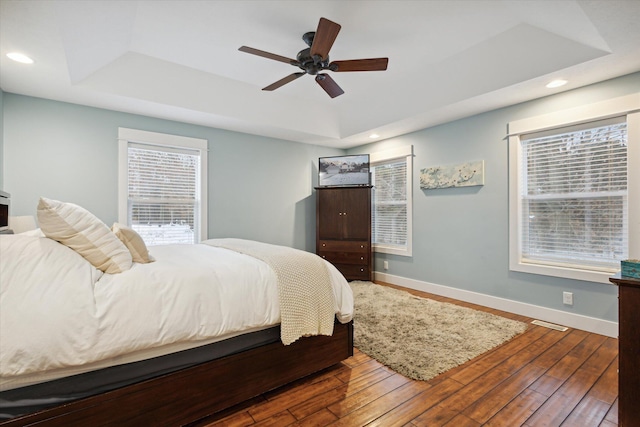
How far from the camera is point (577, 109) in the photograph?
2.87 m

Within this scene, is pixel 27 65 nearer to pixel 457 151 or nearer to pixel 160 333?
pixel 160 333

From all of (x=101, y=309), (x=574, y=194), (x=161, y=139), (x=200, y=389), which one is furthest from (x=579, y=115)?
(x=161, y=139)

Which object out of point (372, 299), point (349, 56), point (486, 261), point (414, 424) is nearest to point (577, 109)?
point (486, 261)

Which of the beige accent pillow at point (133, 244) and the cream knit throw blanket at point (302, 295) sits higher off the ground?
the beige accent pillow at point (133, 244)

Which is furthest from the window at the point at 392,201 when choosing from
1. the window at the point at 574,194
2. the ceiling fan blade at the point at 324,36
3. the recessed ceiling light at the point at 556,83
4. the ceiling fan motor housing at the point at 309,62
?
the ceiling fan blade at the point at 324,36

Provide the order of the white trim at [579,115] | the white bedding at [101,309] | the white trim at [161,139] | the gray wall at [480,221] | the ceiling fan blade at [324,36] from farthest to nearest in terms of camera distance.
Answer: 1. the white trim at [161,139]
2. the gray wall at [480,221]
3. the white trim at [579,115]
4. the ceiling fan blade at [324,36]
5. the white bedding at [101,309]

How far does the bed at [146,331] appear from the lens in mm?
1164

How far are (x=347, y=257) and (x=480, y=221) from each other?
193 cm

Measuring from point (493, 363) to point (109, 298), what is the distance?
248 cm

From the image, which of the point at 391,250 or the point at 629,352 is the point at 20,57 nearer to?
the point at 629,352

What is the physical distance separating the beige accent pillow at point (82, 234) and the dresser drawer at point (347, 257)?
340 cm

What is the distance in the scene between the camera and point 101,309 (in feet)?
4.19

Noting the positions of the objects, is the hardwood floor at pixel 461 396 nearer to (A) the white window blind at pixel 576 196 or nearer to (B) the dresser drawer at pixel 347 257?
(A) the white window blind at pixel 576 196

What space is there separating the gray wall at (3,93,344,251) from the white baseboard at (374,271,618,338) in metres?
1.93
